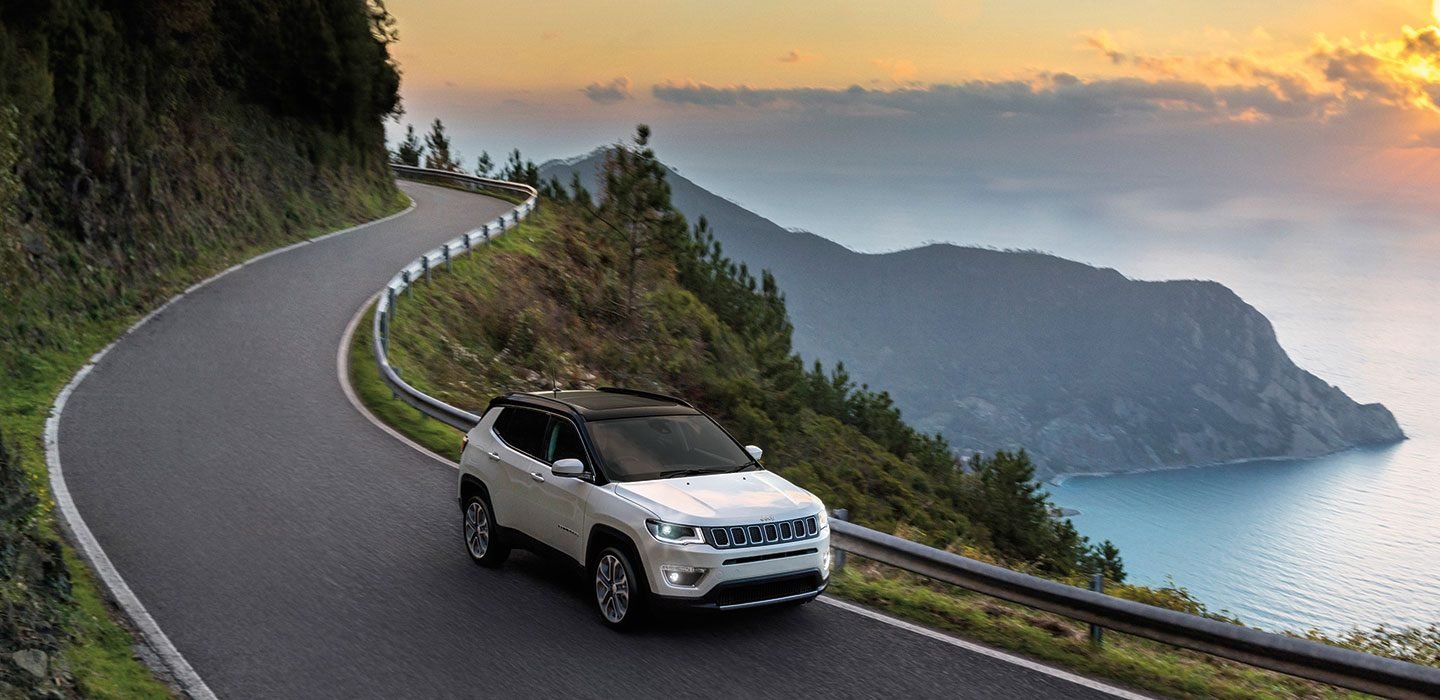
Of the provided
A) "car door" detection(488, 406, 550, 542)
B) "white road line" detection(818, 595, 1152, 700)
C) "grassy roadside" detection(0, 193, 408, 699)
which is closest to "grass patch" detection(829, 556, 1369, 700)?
"white road line" detection(818, 595, 1152, 700)

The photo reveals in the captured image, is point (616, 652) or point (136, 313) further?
point (136, 313)

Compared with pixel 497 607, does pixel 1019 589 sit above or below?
above

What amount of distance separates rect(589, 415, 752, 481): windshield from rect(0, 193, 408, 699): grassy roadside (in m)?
3.50

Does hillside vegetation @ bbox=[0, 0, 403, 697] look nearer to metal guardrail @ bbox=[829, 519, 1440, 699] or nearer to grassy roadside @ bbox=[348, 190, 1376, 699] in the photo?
grassy roadside @ bbox=[348, 190, 1376, 699]

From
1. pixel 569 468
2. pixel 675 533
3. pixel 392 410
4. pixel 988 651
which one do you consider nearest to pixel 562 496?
pixel 569 468

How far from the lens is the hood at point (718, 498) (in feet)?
26.2

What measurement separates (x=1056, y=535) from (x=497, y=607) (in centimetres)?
4428

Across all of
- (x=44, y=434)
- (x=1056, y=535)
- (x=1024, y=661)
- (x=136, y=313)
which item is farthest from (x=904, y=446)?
(x=1024, y=661)

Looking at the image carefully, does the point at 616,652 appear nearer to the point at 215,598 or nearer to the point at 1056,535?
the point at 215,598

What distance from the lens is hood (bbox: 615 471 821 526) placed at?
7.98m

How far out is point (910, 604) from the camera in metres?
9.19

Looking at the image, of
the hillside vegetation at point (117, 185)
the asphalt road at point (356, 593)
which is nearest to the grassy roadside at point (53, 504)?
the hillside vegetation at point (117, 185)

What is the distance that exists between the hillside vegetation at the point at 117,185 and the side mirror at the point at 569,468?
3.03 m

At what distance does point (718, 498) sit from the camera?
8.27 meters
